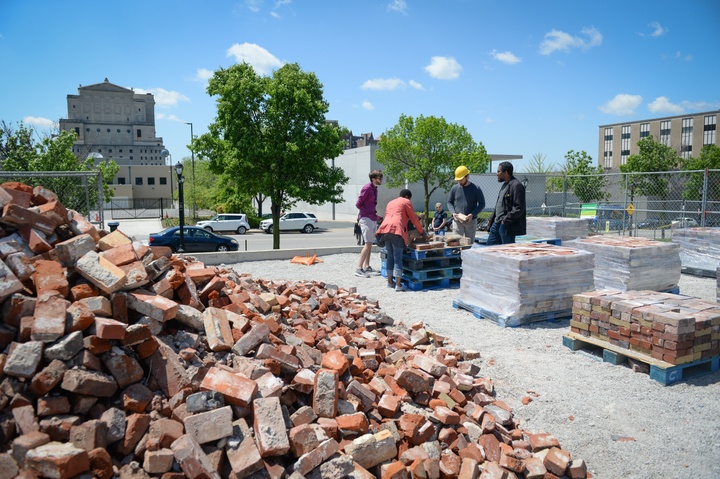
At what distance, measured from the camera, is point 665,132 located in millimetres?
72688

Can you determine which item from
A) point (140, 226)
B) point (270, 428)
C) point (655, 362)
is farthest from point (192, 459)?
point (140, 226)

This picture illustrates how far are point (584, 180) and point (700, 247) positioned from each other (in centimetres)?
2278

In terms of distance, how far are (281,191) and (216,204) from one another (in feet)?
90.5

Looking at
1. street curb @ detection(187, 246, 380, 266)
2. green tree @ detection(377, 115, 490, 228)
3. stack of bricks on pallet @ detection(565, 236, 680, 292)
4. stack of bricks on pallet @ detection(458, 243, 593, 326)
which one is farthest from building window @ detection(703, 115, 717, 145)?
stack of bricks on pallet @ detection(458, 243, 593, 326)

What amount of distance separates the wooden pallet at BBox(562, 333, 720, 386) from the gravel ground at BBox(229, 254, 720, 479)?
0.25ft

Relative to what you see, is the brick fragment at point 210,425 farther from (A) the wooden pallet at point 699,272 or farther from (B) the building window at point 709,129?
(B) the building window at point 709,129

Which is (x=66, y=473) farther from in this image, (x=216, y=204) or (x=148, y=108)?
(x=148, y=108)

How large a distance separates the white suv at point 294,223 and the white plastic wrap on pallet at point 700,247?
27.1m

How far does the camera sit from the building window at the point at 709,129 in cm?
6506

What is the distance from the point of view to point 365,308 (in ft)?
22.7

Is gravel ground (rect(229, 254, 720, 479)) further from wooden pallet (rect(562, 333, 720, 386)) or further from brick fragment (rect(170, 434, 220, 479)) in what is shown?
brick fragment (rect(170, 434, 220, 479))

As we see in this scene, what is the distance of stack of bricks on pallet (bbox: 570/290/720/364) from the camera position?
5.14 m

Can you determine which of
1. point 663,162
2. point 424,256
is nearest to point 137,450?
point 424,256

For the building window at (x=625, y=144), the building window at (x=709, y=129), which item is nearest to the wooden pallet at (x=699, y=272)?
the building window at (x=709, y=129)
